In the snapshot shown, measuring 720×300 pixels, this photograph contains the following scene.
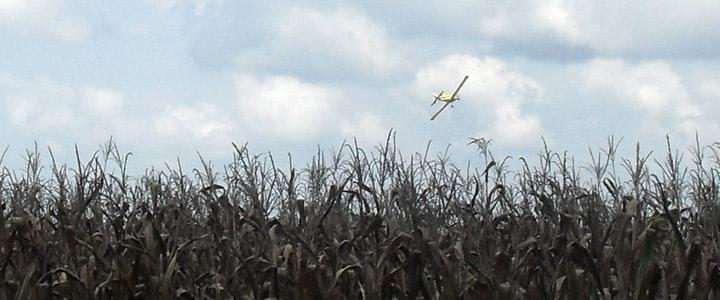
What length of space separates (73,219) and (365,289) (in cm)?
198

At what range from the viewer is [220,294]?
6.37m

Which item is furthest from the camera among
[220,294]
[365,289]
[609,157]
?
[609,157]

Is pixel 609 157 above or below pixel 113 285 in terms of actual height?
above

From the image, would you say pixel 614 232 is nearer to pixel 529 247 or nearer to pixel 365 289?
pixel 529 247

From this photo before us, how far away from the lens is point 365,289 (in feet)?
19.5

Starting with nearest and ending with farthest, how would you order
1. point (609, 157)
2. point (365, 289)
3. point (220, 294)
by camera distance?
1. point (365, 289)
2. point (220, 294)
3. point (609, 157)

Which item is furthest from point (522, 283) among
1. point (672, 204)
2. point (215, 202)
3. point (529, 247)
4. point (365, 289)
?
point (215, 202)

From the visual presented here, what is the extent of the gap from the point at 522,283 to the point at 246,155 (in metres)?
2.24

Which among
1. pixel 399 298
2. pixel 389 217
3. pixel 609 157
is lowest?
pixel 399 298

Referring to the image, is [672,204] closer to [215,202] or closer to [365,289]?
[365,289]

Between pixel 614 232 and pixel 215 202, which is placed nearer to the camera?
pixel 614 232

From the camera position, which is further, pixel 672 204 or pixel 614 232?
pixel 672 204

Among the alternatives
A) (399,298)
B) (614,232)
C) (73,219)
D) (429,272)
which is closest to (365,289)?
(399,298)

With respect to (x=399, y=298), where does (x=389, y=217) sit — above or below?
above
